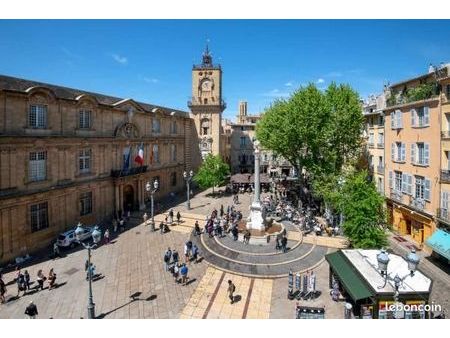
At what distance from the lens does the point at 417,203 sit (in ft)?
78.0

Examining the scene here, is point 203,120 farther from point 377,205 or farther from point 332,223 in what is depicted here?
point 377,205

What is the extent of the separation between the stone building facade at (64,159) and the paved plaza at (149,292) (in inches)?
151

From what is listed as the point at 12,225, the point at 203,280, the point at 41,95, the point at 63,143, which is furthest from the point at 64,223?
the point at 203,280

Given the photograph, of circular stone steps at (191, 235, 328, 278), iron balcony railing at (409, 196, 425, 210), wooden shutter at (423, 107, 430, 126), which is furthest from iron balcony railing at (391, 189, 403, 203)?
circular stone steps at (191, 235, 328, 278)

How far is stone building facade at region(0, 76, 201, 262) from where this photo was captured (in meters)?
20.8

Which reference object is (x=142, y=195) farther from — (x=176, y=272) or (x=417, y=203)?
(x=417, y=203)

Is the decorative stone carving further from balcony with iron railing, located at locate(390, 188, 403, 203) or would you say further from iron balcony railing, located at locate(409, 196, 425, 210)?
iron balcony railing, located at locate(409, 196, 425, 210)

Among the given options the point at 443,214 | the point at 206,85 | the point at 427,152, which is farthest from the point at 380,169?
the point at 206,85

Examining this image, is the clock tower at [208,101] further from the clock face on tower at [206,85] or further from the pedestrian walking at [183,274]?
the pedestrian walking at [183,274]

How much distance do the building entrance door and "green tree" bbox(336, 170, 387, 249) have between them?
76.4 ft

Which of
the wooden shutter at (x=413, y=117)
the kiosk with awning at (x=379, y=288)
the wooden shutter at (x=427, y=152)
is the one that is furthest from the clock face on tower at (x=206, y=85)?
the kiosk with awning at (x=379, y=288)

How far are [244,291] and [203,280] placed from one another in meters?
2.69

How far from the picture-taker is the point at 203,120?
164 ft

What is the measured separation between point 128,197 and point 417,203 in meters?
28.2
